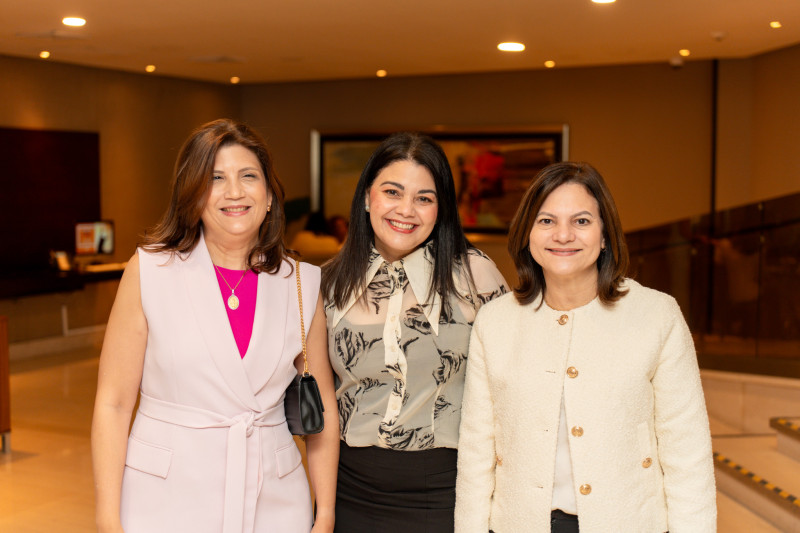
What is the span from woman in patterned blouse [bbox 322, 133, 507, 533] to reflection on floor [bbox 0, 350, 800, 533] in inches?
117

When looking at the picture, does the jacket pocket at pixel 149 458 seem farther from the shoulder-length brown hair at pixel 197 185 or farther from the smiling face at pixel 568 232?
the smiling face at pixel 568 232

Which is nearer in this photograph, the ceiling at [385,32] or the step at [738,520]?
the step at [738,520]

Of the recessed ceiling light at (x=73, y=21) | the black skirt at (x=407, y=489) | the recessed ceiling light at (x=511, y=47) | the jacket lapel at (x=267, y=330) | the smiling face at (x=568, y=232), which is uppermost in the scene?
the recessed ceiling light at (x=511, y=47)

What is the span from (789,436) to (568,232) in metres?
4.37

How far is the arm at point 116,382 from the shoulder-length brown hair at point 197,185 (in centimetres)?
16

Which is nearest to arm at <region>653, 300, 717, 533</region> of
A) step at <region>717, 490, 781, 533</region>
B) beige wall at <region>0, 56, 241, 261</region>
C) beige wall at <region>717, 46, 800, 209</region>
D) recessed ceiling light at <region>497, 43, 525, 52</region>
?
step at <region>717, 490, 781, 533</region>

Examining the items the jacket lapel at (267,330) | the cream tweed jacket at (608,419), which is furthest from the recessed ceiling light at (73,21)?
the cream tweed jacket at (608,419)

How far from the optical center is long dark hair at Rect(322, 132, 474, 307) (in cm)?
247

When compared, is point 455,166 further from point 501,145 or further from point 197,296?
point 197,296

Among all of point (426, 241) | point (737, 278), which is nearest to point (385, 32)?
point (737, 278)

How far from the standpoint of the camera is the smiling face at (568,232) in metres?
2.07

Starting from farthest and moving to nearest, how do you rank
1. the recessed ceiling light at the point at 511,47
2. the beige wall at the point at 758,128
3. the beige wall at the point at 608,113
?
the beige wall at the point at 608,113 → the beige wall at the point at 758,128 → the recessed ceiling light at the point at 511,47

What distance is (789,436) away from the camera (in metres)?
5.63

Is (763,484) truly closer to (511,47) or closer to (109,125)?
(511,47)
